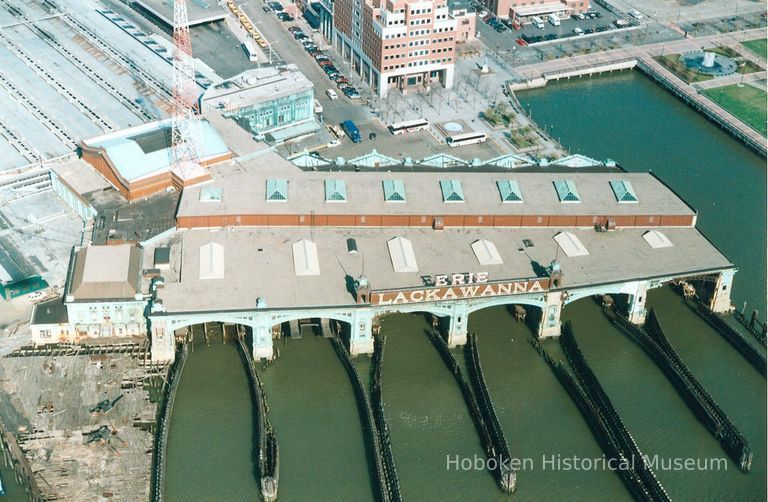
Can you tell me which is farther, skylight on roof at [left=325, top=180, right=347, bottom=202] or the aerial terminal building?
skylight on roof at [left=325, top=180, right=347, bottom=202]

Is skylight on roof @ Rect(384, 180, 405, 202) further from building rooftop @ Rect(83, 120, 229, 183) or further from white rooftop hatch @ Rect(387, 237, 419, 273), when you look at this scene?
building rooftop @ Rect(83, 120, 229, 183)

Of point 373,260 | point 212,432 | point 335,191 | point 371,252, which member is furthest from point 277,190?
point 212,432

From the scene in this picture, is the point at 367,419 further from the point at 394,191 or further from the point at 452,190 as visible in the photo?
the point at 452,190

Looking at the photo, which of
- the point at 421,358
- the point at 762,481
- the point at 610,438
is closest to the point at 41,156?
the point at 421,358

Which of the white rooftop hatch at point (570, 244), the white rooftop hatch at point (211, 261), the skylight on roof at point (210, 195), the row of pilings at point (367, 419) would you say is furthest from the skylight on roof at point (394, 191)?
the white rooftop hatch at point (211, 261)

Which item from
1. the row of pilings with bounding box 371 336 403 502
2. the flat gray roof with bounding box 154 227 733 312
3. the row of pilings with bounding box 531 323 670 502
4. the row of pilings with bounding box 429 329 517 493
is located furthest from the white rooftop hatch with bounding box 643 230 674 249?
the row of pilings with bounding box 371 336 403 502

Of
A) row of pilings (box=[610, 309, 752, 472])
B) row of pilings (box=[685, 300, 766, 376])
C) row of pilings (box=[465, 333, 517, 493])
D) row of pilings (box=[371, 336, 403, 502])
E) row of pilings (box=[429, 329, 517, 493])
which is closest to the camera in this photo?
row of pilings (box=[371, 336, 403, 502])
